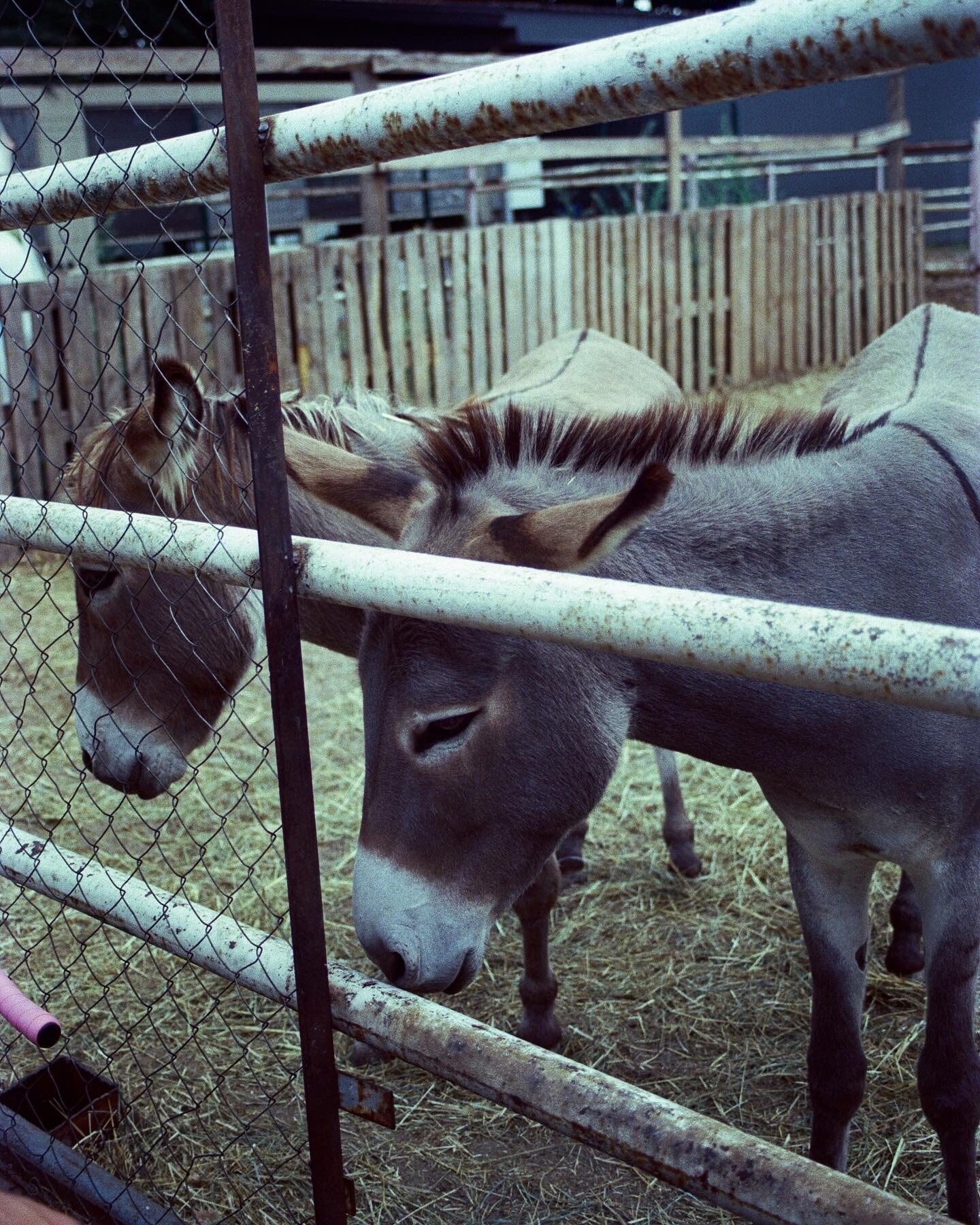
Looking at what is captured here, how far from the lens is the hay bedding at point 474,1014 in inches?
95.3

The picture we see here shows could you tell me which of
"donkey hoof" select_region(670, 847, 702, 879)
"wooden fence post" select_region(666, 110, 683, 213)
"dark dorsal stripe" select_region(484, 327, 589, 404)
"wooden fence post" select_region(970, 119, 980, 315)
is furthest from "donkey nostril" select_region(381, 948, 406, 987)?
"wooden fence post" select_region(666, 110, 683, 213)

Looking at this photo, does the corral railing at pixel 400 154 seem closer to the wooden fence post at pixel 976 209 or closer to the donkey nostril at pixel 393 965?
the donkey nostril at pixel 393 965

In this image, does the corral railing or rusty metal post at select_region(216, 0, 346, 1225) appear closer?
the corral railing

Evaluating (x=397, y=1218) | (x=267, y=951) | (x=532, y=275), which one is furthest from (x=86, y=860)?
(x=532, y=275)

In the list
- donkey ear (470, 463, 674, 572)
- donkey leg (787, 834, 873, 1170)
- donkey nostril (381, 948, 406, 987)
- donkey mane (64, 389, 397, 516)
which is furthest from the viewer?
donkey mane (64, 389, 397, 516)

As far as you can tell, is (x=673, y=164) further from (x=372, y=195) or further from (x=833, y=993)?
(x=833, y=993)

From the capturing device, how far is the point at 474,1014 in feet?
10.3

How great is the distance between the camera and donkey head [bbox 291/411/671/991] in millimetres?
1766

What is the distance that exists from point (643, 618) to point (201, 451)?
1.83 m

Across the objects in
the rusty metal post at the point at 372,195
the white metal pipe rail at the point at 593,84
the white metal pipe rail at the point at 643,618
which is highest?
the rusty metal post at the point at 372,195

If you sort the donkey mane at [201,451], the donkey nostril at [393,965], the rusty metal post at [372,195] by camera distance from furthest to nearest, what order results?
the rusty metal post at [372,195], the donkey mane at [201,451], the donkey nostril at [393,965]

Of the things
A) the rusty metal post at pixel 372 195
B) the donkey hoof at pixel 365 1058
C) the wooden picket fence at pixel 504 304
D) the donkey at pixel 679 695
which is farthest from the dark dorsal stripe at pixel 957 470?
the rusty metal post at pixel 372 195

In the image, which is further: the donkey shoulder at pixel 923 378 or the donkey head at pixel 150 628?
the donkey head at pixel 150 628

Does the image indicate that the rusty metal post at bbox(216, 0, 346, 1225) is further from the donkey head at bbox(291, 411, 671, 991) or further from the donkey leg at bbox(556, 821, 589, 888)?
the donkey leg at bbox(556, 821, 589, 888)
